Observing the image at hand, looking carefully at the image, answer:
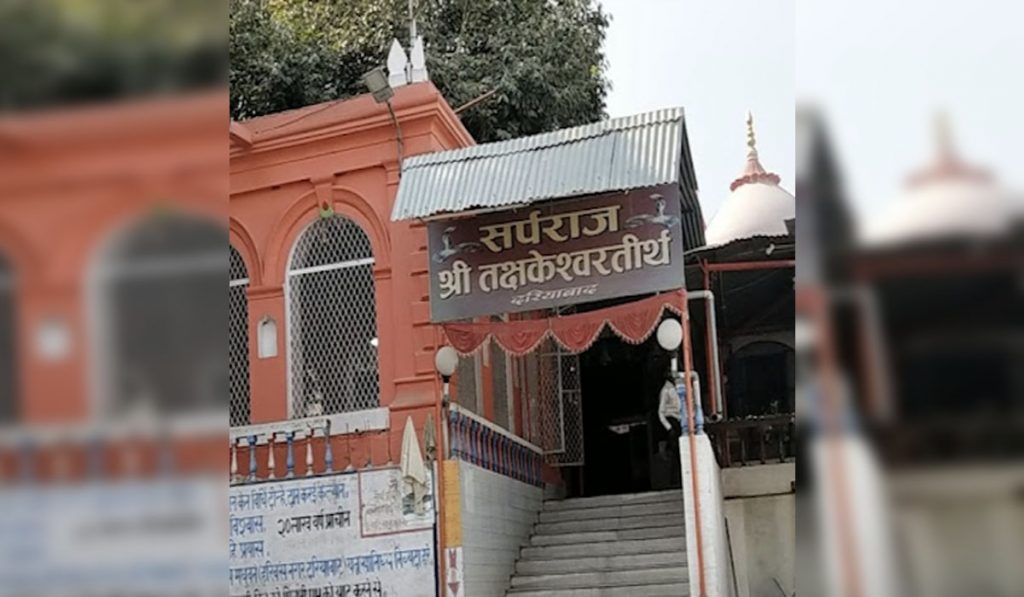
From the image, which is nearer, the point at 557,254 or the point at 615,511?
the point at 557,254

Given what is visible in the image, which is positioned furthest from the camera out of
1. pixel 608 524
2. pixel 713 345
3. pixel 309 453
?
pixel 713 345

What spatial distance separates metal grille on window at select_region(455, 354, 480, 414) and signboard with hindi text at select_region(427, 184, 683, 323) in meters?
0.97

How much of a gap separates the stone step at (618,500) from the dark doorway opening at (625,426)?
2.67m

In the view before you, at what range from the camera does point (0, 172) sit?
3.18ft

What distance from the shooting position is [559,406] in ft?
35.1

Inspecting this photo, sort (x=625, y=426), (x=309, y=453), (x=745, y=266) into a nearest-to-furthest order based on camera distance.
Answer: (x=309, y=453), (x=745, y=266), (x=625, y=426)

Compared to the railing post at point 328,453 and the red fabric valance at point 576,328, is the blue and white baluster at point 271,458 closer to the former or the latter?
the railing post at point 328,453

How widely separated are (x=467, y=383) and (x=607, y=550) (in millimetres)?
1822

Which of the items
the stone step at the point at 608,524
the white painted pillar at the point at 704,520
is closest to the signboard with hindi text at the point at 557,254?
the white painted pillar at the point at 704,520

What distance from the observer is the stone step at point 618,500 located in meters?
9.36

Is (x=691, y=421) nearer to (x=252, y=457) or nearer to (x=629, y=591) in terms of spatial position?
(x=629, y=591)

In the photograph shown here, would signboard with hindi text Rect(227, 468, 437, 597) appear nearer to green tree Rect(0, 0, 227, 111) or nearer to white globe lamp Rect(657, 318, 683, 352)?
white globe lamp Rect(657, 318, 683, 352)

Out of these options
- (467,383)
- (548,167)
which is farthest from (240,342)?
(548,167)

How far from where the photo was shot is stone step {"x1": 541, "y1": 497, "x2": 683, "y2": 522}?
9203mm
